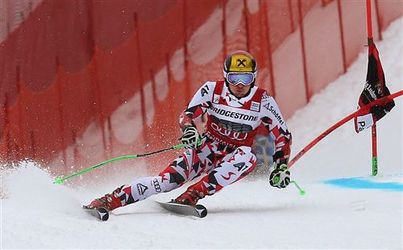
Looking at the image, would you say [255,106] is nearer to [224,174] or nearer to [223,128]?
[223,128]

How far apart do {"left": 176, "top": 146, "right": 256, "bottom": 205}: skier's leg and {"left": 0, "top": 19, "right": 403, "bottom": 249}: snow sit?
0.43ft

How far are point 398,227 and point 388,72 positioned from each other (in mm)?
3368

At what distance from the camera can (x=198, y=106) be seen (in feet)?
14.5

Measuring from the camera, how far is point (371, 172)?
6180 millimetres

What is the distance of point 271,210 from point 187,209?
0.58 metres

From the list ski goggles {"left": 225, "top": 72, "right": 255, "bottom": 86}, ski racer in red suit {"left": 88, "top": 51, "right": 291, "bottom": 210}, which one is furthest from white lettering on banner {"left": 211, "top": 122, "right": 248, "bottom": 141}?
ski goggles {"left": 225, "top": 72, "right": 255, "bottom": 86}

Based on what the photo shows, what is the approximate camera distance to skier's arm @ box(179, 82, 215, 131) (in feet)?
14.3

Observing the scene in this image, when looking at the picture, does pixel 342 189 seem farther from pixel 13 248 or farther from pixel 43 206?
pixel 13 248

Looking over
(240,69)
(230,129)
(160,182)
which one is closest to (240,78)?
(240,69)

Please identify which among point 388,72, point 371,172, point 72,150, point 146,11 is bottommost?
point 371,172

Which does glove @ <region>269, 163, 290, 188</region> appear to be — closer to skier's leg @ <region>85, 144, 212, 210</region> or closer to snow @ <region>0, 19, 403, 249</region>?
snow @ <region>0, 19, 403, 249</region>

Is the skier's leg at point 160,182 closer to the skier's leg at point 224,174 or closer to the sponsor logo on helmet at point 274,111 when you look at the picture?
the skier's leg at point 224,174

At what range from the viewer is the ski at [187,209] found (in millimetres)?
3922

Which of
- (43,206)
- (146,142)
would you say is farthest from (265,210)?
(146,142)
